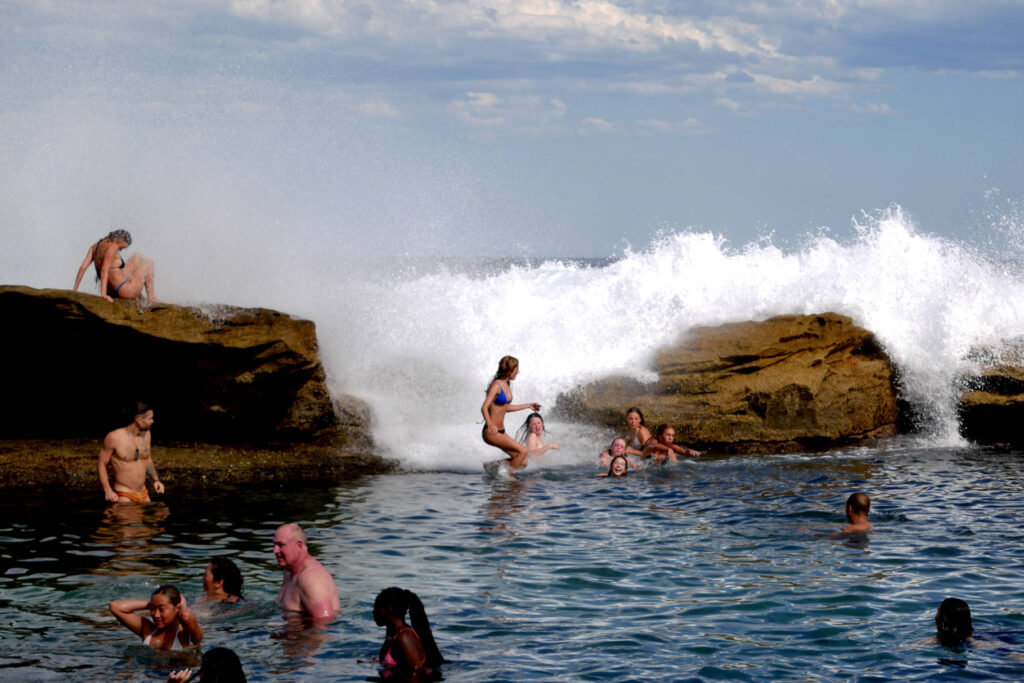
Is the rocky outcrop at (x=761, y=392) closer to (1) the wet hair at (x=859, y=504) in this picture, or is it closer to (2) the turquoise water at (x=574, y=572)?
(2) the turquoise water at (x=574, y=572)

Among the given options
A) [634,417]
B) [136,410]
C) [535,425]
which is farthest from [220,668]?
[634,417]

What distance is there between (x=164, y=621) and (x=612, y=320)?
13550 mm

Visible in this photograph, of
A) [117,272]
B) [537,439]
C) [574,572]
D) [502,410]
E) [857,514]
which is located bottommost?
[574,572]

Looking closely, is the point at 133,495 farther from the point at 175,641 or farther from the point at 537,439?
the point at 537,439

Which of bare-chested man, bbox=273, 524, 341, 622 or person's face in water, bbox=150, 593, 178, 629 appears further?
bare-chested man, bbox=273, 524, 341, 622

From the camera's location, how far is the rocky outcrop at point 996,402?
741 inches

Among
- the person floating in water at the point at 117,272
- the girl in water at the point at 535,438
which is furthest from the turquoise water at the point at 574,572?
the person floating in water at the point at 117,272

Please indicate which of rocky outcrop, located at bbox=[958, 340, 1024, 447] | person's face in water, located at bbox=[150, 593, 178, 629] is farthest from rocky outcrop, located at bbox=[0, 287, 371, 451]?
rocky outcrop, located at bbox=[958, 340, 1024, 447]

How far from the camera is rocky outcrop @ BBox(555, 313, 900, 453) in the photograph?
18.2 meters

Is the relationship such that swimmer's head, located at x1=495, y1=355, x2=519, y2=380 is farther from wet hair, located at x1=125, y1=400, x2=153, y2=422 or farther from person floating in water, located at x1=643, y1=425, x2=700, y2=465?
wet hair, located at x1=125, y1=400, x2=153, y2=422

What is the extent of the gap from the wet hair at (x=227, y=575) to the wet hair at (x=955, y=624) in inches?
217

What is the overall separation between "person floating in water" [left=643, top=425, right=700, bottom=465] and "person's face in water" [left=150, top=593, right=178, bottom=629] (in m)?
9.81

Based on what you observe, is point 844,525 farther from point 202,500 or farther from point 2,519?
point 2,519

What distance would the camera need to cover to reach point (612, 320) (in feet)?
67.2
